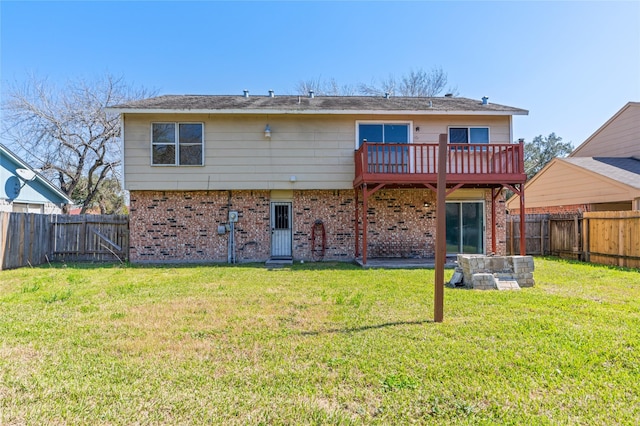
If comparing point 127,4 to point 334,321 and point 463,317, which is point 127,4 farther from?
point 463,317

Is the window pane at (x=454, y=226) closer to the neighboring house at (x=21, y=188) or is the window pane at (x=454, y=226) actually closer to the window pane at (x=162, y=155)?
the window pane at (x=162, y=155)

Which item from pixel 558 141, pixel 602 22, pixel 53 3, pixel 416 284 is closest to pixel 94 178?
pixel 53 3

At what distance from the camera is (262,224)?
11312 mm

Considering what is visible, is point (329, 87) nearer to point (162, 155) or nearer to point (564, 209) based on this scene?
point (162, 155)

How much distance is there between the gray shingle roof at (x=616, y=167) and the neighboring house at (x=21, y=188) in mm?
22674

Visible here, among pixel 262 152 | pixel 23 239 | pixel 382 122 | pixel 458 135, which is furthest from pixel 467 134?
pixel 23 239

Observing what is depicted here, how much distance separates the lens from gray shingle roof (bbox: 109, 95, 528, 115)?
10680 millimetres

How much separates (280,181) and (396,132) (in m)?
4.17

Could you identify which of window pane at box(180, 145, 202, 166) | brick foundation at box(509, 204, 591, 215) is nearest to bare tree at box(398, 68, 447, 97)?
brick foundation at box(509, 204, 591, 215)

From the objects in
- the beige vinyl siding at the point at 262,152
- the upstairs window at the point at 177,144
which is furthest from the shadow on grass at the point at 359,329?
the upstairs window at the point at 177,144

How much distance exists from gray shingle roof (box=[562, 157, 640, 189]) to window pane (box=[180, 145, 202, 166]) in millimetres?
14528

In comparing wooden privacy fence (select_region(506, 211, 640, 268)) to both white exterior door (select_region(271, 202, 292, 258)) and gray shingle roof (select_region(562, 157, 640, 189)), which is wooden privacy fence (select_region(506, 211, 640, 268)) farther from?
white exterior door (select_region(271, 202, 292, 258))

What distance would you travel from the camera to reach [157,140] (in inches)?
433

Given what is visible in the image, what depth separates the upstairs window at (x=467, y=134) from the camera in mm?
11312
